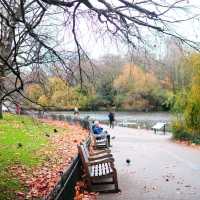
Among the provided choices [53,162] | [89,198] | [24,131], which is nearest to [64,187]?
[89,198]

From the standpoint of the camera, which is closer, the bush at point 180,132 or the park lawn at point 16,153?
the park lawn at point 16,153

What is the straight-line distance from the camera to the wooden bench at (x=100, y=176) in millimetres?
13727

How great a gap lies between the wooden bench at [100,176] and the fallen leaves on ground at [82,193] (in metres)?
0.16

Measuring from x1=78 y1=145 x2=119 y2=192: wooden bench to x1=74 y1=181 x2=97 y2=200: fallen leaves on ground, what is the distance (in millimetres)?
162

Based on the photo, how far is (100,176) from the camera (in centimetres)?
1398

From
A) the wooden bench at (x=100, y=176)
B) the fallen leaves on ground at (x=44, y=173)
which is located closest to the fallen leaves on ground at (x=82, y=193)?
the wooden bench at (x=100, y=176)

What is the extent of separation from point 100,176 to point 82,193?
0.88 m

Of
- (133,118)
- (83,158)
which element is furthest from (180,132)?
(133,118)

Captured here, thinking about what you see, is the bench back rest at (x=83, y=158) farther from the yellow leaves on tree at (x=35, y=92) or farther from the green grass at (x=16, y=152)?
the yellow leaves on tree at (x=35, y=92)

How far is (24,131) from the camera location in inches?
1165

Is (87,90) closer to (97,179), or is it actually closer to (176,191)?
(97,179)

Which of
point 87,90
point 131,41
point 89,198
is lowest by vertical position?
point 89,198

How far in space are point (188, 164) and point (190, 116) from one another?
1887 centimetres

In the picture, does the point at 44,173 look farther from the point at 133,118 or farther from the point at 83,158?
the point at 133,118
